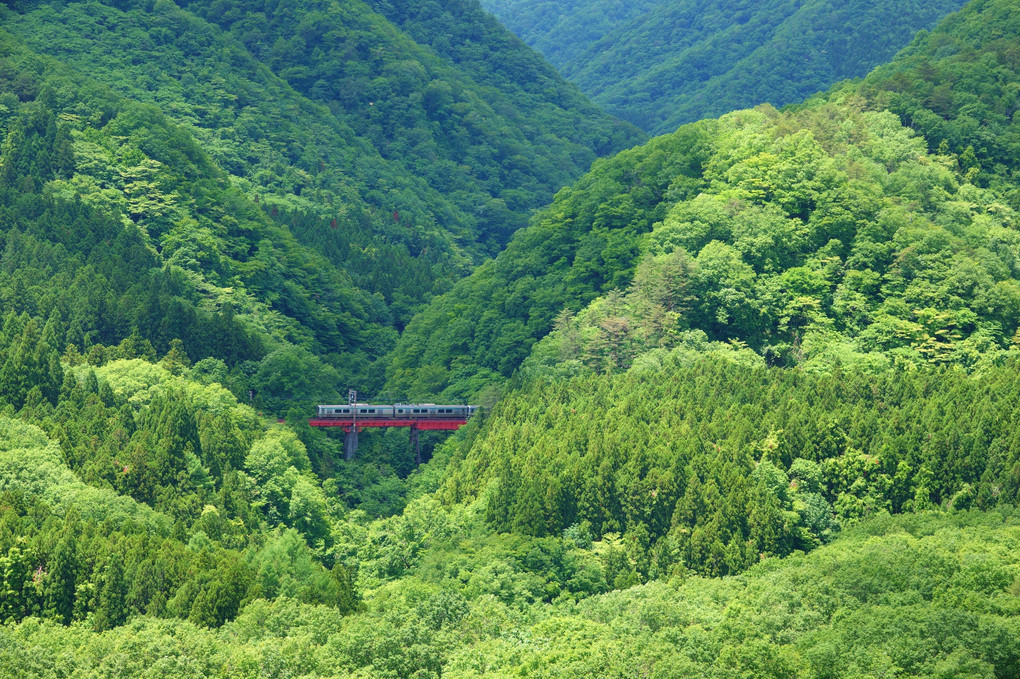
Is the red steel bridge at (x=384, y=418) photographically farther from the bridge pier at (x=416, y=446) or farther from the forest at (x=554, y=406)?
the forest at (x=554, y=406)

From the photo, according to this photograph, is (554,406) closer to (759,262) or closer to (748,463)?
(748,463)

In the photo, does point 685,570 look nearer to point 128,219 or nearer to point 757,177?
point 757,177

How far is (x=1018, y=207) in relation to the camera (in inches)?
5325

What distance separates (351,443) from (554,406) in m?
22.6

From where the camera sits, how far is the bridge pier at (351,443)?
132125 millimetres

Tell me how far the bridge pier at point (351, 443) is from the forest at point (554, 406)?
0.82 metres

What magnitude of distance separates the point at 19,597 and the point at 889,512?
46.0 m

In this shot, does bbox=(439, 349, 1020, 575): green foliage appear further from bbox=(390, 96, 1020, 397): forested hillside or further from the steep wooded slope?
the steep wooded slope

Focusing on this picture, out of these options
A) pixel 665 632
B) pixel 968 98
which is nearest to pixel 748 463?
pixel 665 632

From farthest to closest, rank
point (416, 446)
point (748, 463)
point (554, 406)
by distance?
1. point (416, 446)
2. point (554, 406)
3. point (748, 463)

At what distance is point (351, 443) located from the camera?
13262 centimetres

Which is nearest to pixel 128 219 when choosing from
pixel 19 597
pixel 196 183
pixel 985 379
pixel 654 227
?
pixel 196 183

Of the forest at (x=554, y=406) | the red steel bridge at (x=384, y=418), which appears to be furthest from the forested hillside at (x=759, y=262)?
the red steel bridge at (x=384, y=418)

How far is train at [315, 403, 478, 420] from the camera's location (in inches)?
5187
